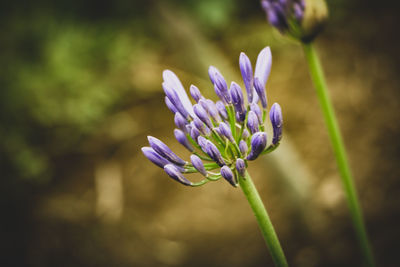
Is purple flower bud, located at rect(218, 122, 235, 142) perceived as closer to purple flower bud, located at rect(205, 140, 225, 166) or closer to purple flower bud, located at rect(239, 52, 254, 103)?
purple flower bud, located at rect(205, 140, 225, 166)

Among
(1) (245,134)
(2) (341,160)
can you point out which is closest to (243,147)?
(1) (245,134)

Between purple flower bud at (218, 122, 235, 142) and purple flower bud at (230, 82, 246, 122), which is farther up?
purple flower bud at (230, 82, 246, 122)

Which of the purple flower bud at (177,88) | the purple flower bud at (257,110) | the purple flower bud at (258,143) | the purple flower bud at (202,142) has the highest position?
the purple flower bud at (177,88)

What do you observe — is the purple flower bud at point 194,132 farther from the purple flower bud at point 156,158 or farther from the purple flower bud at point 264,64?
the purple flower bud at point 264,64

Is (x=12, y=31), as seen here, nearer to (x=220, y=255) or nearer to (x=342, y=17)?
(x=220, y=255)

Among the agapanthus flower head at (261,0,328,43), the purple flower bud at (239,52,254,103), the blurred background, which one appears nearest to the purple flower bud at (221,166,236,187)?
the purple flower bud at (239,52,254,103)

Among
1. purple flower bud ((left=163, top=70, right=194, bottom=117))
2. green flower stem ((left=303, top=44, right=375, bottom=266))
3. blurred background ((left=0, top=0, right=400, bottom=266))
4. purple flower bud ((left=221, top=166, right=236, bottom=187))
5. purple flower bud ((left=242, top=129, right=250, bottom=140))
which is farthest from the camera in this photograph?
blurred background ((left=0, top=0, right=400, bottom=266))

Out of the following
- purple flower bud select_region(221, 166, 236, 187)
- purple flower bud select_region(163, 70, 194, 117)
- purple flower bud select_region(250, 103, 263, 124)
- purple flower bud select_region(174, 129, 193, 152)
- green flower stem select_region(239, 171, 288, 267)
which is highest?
purple flower bud select_region(163, 70, 194, 117)

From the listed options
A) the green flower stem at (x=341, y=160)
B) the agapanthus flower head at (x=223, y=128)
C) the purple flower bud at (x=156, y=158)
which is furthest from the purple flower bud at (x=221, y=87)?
the green flower stem at (x=341, y=160)
